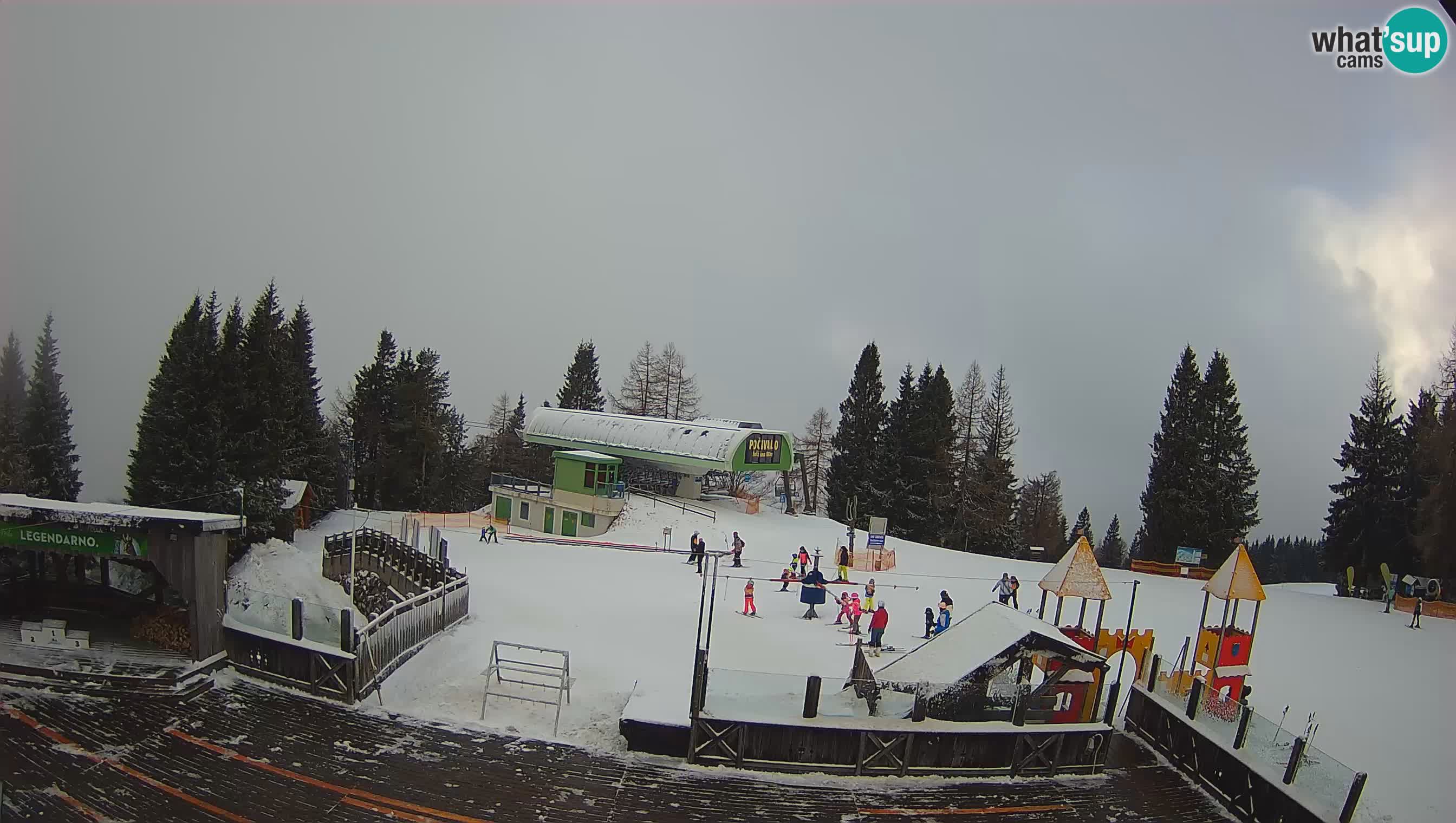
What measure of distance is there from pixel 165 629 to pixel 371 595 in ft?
29.8

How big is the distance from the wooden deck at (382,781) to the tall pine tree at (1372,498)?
107 ft

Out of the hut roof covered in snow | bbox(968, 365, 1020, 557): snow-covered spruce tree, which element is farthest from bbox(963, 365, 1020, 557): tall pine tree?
the hut roof covered in snow

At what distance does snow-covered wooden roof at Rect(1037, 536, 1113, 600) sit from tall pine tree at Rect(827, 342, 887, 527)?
27.6 m

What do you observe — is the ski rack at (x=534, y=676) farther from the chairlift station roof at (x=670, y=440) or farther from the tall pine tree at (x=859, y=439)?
the tall pine tree at (x=859, y=439)

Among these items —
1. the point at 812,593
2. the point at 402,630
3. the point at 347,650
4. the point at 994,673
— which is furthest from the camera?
the point at 812,593

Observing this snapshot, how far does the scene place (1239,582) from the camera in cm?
1534

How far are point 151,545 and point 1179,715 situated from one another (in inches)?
699

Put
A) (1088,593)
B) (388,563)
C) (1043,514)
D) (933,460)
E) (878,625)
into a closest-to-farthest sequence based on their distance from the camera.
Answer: (1088,593)
(878,625)
(388,563)
(933,460)
(1043,514)

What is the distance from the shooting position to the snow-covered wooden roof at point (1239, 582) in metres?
15.2

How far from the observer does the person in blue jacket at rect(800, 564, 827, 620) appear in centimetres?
1947

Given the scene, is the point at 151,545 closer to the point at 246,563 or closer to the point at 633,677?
the point at 633,677

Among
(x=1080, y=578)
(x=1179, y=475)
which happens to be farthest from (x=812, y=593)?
(x=1179, y=475)

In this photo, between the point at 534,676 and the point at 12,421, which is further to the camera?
the point at 12,421

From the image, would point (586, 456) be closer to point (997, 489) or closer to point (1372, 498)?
point (997, 489)
